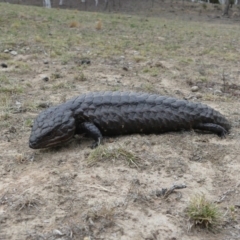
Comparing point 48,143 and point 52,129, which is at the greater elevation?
point 52,129

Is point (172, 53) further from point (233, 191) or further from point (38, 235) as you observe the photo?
point (38, 235)

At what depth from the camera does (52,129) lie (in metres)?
4.45

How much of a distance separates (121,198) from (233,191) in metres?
1.05

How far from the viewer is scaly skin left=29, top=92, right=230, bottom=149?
A: 4.57 metres

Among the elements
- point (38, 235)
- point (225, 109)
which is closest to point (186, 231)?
point (38, 235)

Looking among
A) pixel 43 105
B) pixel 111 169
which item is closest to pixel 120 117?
pixel 111 169

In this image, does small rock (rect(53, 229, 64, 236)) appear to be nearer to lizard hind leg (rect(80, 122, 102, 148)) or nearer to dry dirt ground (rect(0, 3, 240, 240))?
dry dirt ground (rect(0, 3, 240, 240))

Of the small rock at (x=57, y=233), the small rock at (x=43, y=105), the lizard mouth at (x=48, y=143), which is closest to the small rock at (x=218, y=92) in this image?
the small rock at (x=43, y=105)

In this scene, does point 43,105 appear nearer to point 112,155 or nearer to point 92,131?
point 92,131

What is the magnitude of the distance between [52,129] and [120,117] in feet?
2.83

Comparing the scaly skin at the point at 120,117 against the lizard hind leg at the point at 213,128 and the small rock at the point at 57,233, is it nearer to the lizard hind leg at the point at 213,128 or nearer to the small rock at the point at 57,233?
the lizard hind leg at the point at 213,128

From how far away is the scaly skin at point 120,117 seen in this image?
457 centimetres

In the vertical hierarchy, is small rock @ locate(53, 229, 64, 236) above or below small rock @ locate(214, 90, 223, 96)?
above

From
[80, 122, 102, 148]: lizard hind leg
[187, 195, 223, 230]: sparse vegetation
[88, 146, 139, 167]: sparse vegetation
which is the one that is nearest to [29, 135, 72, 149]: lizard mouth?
[80, 122, 102, 148]: lizard hind leg
